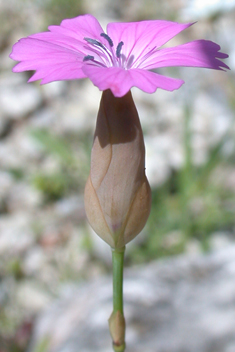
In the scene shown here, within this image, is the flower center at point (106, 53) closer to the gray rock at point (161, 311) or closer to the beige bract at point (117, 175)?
the beige bract at point (117, 175)

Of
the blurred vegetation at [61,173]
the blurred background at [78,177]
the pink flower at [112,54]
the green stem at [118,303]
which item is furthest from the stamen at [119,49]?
the blurred vegetation at [61,173]

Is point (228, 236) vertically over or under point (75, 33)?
over

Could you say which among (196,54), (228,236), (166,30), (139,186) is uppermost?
(228,236)

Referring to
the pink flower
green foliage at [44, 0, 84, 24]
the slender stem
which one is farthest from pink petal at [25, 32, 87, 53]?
green foliage at [44, 0, 84, 24]

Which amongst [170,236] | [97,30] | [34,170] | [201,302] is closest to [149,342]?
[201,302]

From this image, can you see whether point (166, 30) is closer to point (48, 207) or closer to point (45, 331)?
point (45, 331)

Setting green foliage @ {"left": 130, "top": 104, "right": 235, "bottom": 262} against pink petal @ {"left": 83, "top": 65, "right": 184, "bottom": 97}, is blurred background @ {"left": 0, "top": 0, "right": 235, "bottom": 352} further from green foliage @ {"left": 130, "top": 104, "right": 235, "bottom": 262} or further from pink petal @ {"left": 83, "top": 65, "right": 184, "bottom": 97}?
pink petal @ {"left": 83, "top": 65, "right": 184, "bottom": 97}
